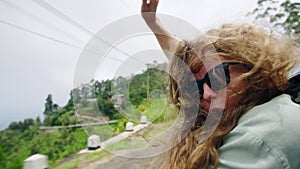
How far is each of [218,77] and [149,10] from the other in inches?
12.3

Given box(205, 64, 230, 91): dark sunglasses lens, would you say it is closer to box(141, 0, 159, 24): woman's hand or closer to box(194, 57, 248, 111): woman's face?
box(194, 57, 248, 111): woman's face

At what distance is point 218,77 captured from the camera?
73 centimetres

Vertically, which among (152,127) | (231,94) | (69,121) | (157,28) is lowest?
(69,121)

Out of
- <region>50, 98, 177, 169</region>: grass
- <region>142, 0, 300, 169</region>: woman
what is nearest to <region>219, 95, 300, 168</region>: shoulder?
<region>142, 0, 300, 169</region>: woman

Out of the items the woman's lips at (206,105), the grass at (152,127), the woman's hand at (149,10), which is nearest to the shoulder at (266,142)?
the woman's lips at (206,105)

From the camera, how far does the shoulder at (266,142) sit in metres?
0.56

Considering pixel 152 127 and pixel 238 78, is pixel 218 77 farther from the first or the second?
pixel 152 127

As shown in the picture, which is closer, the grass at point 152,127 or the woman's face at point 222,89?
the woman's face at point 222,89

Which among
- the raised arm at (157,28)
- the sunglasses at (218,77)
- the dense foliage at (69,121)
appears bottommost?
the dense foliage at (69,121)

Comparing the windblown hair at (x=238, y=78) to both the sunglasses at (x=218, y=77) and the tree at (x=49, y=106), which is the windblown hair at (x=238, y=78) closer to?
the sunglasses at (x=218, y=77)

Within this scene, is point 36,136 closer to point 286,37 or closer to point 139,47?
point 139,47

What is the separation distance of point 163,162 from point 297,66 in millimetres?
492

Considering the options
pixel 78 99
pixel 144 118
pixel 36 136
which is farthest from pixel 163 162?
pixel 36 136

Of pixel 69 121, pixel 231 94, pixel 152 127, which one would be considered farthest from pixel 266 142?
pixel 69 121
